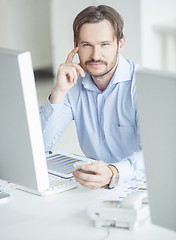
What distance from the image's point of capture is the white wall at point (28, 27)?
7078 mm

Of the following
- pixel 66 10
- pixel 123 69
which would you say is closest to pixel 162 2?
pixel 66 10

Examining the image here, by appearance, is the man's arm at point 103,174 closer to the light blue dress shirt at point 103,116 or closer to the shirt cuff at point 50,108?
the light blue dress shirt at point 103,116

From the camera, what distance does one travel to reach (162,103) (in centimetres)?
109

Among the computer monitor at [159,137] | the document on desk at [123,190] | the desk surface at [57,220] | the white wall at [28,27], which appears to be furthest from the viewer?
the white wall at [28,27]

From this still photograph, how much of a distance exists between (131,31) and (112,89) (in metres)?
3.27

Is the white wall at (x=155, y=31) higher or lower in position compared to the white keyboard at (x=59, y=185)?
higher

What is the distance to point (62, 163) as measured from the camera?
221 cm

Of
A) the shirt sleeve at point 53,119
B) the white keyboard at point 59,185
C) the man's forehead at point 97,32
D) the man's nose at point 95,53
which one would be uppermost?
the man's forehead at point 97,32

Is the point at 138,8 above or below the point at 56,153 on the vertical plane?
above

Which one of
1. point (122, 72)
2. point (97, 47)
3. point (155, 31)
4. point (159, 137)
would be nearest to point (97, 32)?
point (97, 47)

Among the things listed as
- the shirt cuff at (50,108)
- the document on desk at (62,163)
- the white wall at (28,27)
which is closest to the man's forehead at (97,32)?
the shirt cuff at (50,108)

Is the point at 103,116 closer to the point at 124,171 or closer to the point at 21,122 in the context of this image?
the point at 124,171

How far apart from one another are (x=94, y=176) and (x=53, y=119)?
68 cm

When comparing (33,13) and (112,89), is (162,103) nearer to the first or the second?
(112,89)
